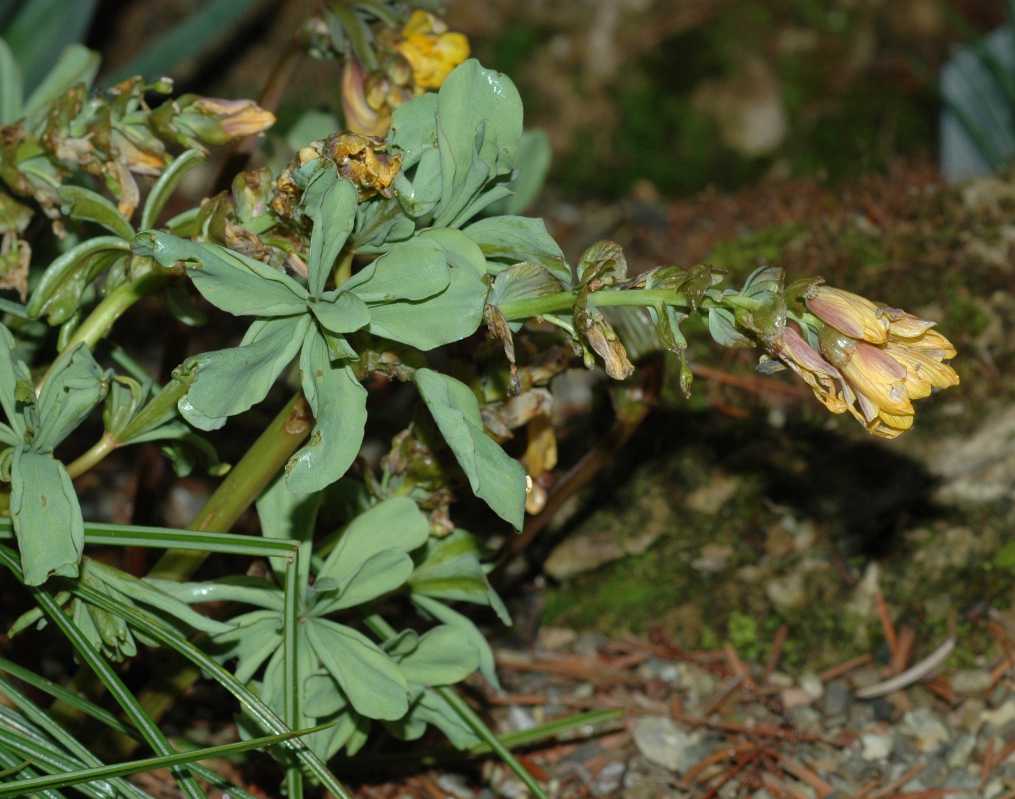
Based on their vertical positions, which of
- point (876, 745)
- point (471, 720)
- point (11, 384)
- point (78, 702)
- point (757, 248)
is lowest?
point (876, 745)

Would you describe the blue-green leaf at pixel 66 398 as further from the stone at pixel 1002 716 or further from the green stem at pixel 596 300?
the stone at pixel 1002 716

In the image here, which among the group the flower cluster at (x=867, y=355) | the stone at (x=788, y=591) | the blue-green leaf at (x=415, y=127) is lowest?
the stone at (x=788, y=591)

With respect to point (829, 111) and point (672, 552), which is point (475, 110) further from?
point (829, 111)

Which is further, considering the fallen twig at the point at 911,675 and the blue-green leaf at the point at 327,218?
the fallen twig at the point at 911,675

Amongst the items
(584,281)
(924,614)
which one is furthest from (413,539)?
(924,614)

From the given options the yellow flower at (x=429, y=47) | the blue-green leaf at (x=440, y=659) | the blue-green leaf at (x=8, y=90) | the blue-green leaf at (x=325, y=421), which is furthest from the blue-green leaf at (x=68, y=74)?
the blue-green leaf at (x=440, y=659)

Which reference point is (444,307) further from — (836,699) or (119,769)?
(836,699)

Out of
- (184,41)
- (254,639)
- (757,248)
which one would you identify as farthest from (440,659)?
(184,41)
